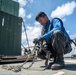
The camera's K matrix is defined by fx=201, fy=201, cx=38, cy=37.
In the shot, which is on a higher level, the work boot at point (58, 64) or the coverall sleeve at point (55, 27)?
the coverall sleeve at point (55, 27)

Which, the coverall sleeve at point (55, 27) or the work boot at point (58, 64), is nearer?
the work boot at point (58, 64)

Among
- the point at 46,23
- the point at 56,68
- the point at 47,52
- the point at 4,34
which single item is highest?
the point at 4,34

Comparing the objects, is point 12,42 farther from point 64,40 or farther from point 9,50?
point 64,40

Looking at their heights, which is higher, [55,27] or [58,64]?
[55,27]

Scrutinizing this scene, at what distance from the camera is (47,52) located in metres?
3.34

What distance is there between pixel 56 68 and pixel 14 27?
371 inches

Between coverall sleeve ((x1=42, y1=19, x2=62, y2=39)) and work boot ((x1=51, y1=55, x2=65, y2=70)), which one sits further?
Result: coverall sleeve ((x1=42, y1=19, x2=62, y2=39))

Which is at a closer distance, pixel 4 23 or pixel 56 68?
pixel 56 68

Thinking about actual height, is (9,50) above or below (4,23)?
below

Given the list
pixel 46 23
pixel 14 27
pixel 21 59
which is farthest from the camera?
pixel 14 27

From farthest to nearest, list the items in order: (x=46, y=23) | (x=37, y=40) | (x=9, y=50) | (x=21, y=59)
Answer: (x=9, y=50) < (x=21, y=59) < (x=46, y=23) < (x=37, y=40)

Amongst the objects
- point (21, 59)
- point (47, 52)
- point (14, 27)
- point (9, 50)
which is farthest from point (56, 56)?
point (14, 27)

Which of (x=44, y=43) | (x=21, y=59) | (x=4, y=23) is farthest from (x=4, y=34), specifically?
(x=44, y=43)

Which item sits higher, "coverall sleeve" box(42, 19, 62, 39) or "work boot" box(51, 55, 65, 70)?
"coverall sleeve" box(42, 19, 62, 39)
